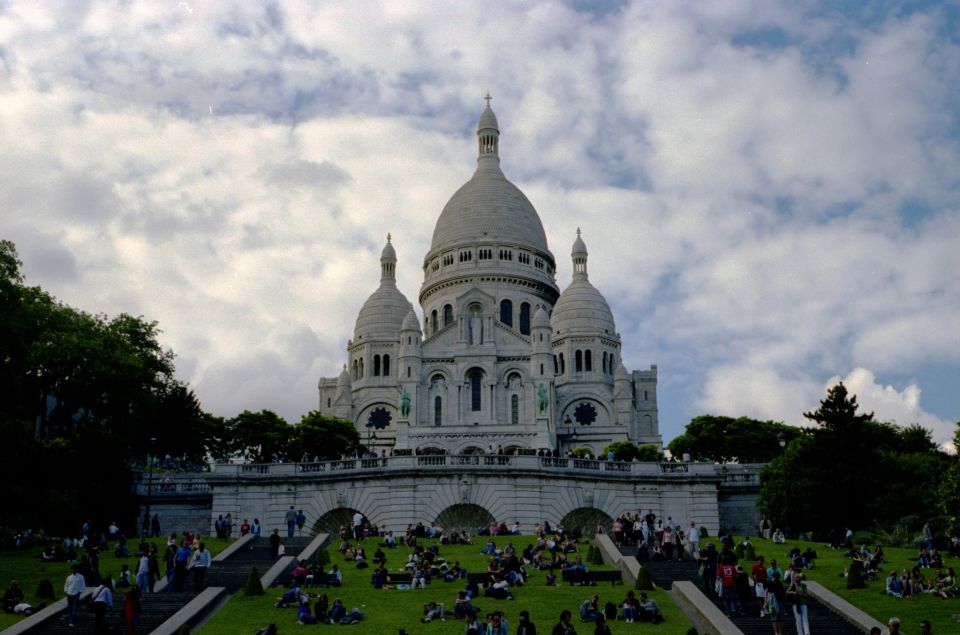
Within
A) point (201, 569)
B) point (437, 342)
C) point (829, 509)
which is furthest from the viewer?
point (437, 342)

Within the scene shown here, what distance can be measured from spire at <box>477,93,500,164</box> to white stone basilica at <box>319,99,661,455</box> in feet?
8.01

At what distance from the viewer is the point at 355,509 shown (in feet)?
179

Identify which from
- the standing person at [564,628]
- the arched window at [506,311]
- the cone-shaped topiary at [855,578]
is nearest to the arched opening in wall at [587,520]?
the cone-shaped topiary at [855,578]

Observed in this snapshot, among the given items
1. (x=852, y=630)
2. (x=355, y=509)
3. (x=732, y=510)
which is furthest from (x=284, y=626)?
(x=732, y=510)

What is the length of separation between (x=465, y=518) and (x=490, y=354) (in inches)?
2162

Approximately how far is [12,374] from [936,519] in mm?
40019

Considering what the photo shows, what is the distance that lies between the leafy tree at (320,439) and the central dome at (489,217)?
116 feet

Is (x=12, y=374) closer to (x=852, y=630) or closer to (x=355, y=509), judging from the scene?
(x=355, y=509)

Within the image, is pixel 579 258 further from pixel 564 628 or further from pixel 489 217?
pixel 564 628

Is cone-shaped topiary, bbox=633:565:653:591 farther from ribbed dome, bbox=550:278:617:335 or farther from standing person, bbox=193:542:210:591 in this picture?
ribbed dome, bbox=550:278:617:335

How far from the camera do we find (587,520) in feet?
184

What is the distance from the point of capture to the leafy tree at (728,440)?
308ft

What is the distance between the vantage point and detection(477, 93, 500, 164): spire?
436 ft

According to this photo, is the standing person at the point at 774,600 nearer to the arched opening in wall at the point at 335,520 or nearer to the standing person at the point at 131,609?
the standing person at the point at 131,609
